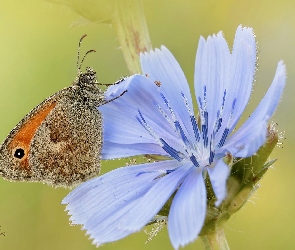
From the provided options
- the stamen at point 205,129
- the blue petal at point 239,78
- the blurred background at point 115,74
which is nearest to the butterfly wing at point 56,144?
the stamen at point 205,129

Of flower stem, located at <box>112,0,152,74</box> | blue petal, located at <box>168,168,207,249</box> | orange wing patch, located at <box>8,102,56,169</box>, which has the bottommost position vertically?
blue petal, located at <box>168,168,207,249</box>

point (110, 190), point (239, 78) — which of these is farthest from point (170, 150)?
point (239, 78)

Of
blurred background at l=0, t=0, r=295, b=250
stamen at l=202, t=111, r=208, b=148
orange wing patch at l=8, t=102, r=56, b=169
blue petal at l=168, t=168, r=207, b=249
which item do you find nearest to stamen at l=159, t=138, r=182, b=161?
stamen at l=202, t=111, r=208, b=148

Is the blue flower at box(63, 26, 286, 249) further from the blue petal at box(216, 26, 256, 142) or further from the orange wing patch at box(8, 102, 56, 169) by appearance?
the orange wing patch at box(8, 102, 56, 169)

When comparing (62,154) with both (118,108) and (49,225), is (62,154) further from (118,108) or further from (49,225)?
(49,225)

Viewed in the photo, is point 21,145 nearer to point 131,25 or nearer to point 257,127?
point 131,25

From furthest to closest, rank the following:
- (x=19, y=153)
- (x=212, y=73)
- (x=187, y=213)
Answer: (x=19, y=153) < (x=212, y=73) < (x=187, y=213)

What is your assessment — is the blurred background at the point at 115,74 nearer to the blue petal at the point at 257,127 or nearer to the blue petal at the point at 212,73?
the blue petal at the point at 212,73
